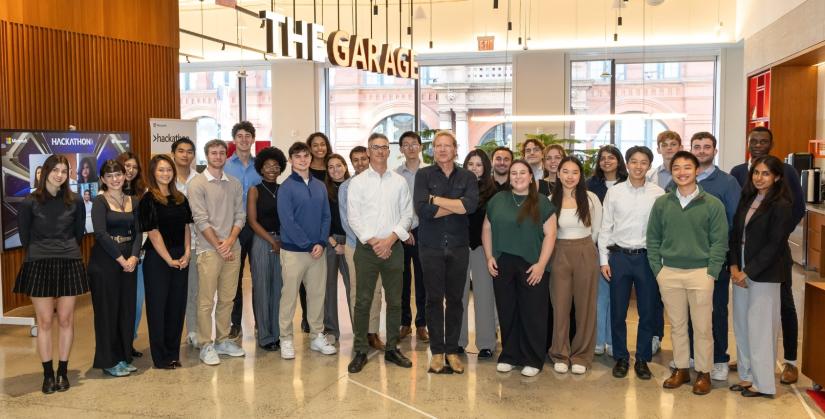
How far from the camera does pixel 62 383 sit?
462 centimetres

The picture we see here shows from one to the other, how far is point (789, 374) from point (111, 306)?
446 cm

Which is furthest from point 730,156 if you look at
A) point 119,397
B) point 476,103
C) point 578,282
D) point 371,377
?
point 119,397

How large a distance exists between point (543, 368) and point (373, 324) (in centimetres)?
132

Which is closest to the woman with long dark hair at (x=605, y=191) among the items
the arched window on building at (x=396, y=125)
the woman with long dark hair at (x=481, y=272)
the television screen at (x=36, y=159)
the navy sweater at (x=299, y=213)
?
the woman with long dark hair at (x=481, y=272)

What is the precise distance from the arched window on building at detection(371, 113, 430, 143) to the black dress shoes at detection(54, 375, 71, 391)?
11.4 meters

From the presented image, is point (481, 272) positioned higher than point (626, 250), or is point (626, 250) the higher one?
point (626, 250)

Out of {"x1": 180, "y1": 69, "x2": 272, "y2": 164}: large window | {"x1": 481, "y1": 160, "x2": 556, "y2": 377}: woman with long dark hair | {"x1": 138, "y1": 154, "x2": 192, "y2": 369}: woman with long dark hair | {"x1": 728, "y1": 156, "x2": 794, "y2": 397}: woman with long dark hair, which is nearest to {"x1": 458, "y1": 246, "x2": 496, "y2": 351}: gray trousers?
{"x1": 481, "y1": 160, "x2": 556, "y2": 377}: woman with long dark hair

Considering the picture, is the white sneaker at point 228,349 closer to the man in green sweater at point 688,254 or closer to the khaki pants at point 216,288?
the khaki pants at point 216,288

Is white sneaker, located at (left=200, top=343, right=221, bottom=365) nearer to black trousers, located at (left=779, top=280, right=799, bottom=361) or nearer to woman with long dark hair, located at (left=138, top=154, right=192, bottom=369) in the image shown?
woman with long dark hair, located at (left=138, top=154, right=192, bottom=369)

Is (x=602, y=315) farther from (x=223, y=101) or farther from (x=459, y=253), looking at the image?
(x=223, y=101)

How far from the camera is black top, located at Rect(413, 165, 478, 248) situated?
15.6ft

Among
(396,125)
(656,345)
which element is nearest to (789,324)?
(656,345)

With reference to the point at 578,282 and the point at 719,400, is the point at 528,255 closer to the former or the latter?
the point at 578,282

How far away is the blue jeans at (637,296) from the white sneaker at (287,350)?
2.31 m
